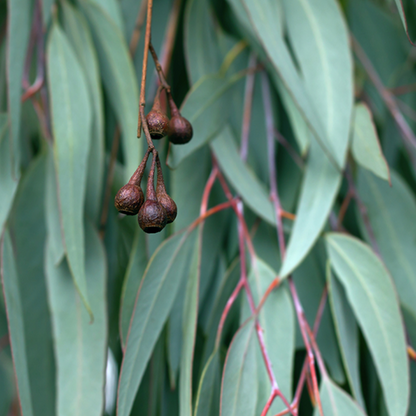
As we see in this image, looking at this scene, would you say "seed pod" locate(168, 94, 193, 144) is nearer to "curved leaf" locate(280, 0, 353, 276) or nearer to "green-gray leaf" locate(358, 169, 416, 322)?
"curved leaf" locate(280, 0, 353, 276)

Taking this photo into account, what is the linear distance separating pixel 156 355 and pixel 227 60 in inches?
21.0

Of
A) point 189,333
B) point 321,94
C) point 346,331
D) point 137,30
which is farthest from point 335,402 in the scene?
point 137,30

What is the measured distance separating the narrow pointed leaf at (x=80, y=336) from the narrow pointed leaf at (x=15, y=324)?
47 millimetres

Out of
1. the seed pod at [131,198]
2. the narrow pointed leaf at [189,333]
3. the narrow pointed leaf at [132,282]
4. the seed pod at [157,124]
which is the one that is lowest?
the narrow pointed leaf at [189,333]

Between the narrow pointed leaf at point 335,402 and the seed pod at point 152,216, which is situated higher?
the seed pod at point 152,216

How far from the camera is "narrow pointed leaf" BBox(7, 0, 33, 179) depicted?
0.59m

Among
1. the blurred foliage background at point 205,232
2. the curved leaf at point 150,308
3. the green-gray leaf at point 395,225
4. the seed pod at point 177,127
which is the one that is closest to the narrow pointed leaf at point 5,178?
the blurred foliage background at point 205,232

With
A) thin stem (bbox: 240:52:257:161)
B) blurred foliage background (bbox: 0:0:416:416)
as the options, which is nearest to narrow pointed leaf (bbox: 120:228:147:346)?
blurred foliage background (bbox: 0:0:416:416)

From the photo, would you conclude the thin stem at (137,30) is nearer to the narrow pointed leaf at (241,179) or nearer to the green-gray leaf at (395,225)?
the narrow pointed leaf at (241,179)

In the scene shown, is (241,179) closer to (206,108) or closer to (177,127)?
(206,108)

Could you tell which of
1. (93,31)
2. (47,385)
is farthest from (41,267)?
(93,31)

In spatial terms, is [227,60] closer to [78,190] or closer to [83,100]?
[83,100]

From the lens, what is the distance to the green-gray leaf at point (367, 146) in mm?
572

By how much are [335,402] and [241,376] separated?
0.45ft
